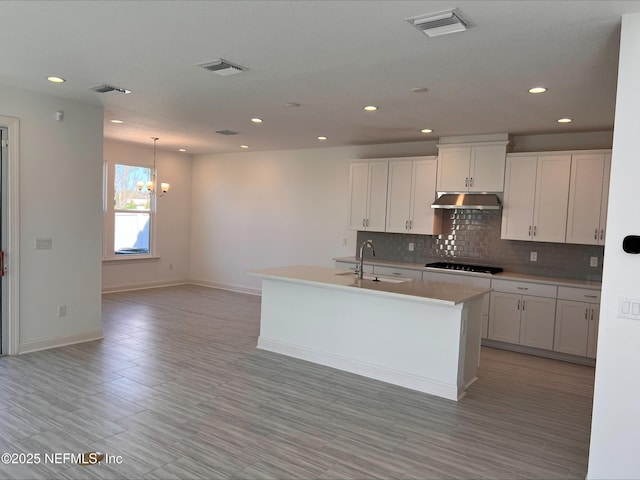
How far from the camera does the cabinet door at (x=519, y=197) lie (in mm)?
5564

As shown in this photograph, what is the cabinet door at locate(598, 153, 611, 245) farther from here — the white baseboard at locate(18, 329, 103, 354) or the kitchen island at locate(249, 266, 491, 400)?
the white baseboard at locate(18, 329, 103, 354)

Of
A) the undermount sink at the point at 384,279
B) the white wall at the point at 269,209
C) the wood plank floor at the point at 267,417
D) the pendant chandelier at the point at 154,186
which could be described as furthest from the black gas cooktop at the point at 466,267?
the pendant chandelier at the point at 154,186

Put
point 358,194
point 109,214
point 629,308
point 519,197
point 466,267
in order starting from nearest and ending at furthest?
point 629,308 < point 519,197 < point 466,267 < point 358,194 < point 109,214

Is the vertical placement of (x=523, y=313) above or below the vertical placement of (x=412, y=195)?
below

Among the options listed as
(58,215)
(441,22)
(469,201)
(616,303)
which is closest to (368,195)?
(469,201)

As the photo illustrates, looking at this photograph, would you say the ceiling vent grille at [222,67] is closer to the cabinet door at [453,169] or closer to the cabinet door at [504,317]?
the cabinet door at [453,169]

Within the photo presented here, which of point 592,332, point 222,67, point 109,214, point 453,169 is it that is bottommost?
point 592,332

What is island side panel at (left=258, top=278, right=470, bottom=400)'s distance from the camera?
3984 millimetres

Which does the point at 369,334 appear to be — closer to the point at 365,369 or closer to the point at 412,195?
the point at 365,369

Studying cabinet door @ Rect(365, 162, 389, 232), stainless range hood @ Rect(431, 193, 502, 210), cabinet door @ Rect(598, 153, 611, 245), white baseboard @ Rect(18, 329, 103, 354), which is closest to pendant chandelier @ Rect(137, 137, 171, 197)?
white baseboard @ Rect(18, 329, 103, 354)

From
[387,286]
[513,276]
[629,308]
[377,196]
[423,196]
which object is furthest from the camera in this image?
[377,196]

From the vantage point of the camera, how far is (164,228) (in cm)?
899

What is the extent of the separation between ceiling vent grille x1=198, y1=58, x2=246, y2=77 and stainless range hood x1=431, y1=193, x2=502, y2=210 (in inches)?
136

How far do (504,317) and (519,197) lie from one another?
1.51 m
